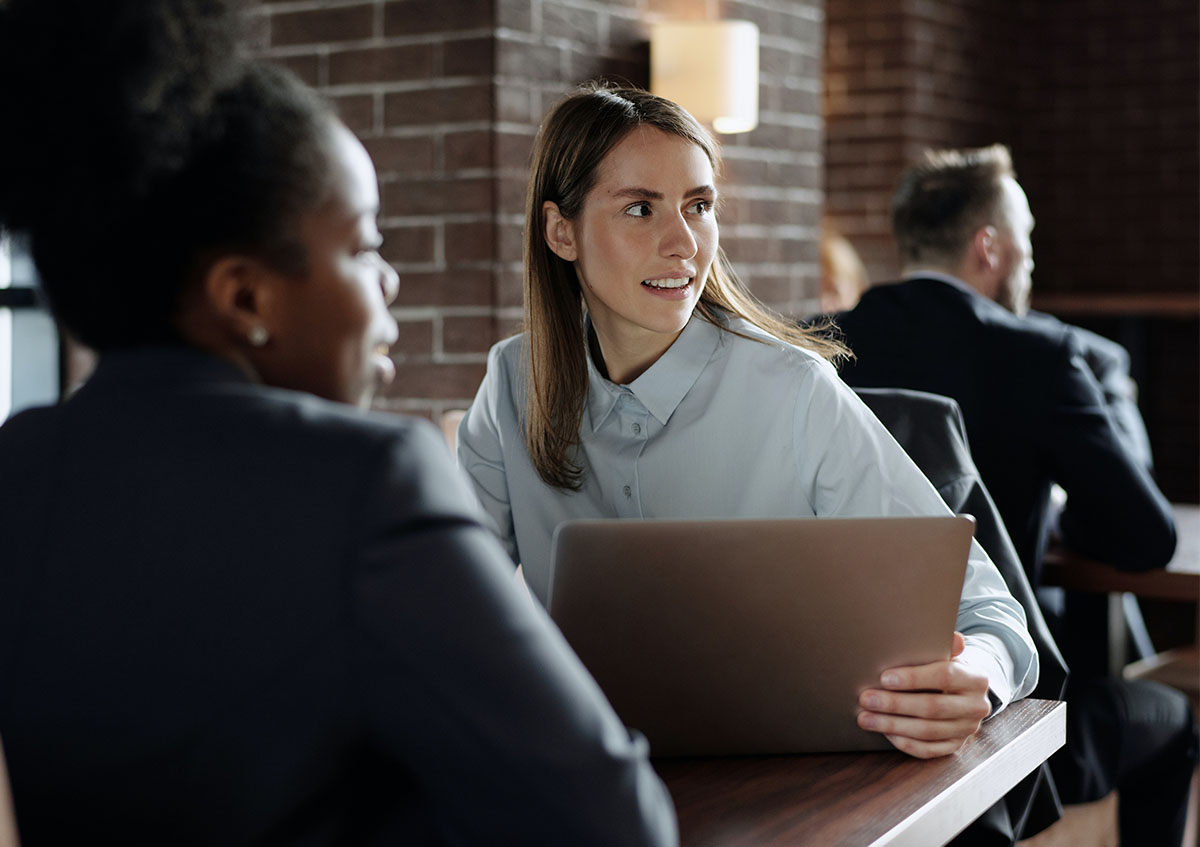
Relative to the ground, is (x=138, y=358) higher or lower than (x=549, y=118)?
lower

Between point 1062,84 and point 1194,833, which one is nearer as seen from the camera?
point 1194,833

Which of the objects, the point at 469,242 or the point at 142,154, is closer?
the point at 142,154

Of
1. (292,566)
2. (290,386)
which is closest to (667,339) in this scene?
(290,386)

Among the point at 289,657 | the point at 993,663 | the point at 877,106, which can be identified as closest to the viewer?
the point at 289,657

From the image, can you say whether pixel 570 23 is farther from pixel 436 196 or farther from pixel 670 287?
pixel 670 287

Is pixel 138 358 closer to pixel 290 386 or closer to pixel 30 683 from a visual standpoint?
pixel 290 386

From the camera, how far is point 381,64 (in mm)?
3092

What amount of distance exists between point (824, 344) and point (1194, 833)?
1541 mm

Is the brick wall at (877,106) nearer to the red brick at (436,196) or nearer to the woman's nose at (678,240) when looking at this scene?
the red brick at (436,196)

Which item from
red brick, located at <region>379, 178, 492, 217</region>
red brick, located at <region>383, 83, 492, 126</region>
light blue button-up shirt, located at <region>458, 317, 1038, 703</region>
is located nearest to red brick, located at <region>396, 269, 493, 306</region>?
red brick, located at <region>379, 178, 492, 217</region>

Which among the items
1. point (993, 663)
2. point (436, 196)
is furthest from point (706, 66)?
point (993, 663)

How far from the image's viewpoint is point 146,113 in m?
0.77

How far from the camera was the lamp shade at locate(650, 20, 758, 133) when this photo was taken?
3.25m

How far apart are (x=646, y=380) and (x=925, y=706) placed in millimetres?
639
